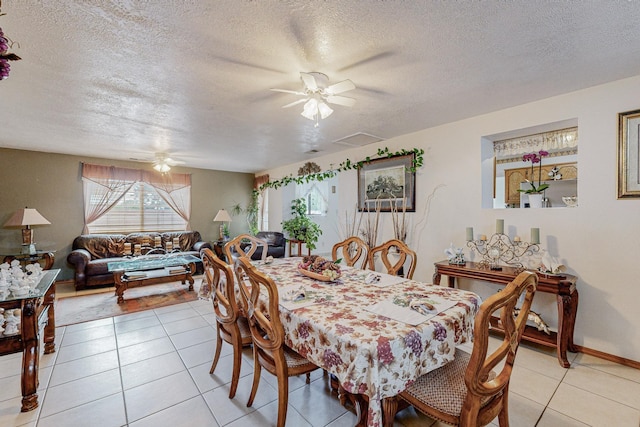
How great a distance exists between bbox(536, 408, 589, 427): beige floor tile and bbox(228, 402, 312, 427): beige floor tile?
→ 4.66 feet

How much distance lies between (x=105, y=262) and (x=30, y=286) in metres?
3.12

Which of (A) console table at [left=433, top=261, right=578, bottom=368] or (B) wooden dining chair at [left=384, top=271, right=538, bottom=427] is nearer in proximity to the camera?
(B) wooden dining chair at [left=384, top=271, right=538, bottom=427]

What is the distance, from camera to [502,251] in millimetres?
2928

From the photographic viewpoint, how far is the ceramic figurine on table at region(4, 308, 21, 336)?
72.0 inches

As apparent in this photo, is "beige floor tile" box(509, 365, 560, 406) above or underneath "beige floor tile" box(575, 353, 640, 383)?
underneath

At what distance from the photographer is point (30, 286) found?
1.99 metres

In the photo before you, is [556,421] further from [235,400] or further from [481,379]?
[235,400]

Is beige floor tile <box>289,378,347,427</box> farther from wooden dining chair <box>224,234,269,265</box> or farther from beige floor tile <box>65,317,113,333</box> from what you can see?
beige floor tile <box>65,317,113,333</box>

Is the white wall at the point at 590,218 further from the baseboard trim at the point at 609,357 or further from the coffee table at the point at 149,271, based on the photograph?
the coffee table at the point at 149,271

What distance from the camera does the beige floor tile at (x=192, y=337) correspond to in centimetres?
272

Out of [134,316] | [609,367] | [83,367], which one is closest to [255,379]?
[83,367]

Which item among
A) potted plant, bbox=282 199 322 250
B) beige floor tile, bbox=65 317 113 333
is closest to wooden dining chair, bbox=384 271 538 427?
beige floor tile, bbox=65 317 113 333

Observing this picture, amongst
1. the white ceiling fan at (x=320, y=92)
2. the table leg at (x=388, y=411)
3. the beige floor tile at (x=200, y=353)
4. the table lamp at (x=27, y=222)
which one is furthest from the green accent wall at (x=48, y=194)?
the table leg at (x=388, y=411)

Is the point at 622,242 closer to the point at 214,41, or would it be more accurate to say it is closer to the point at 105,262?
the point at 214,41
